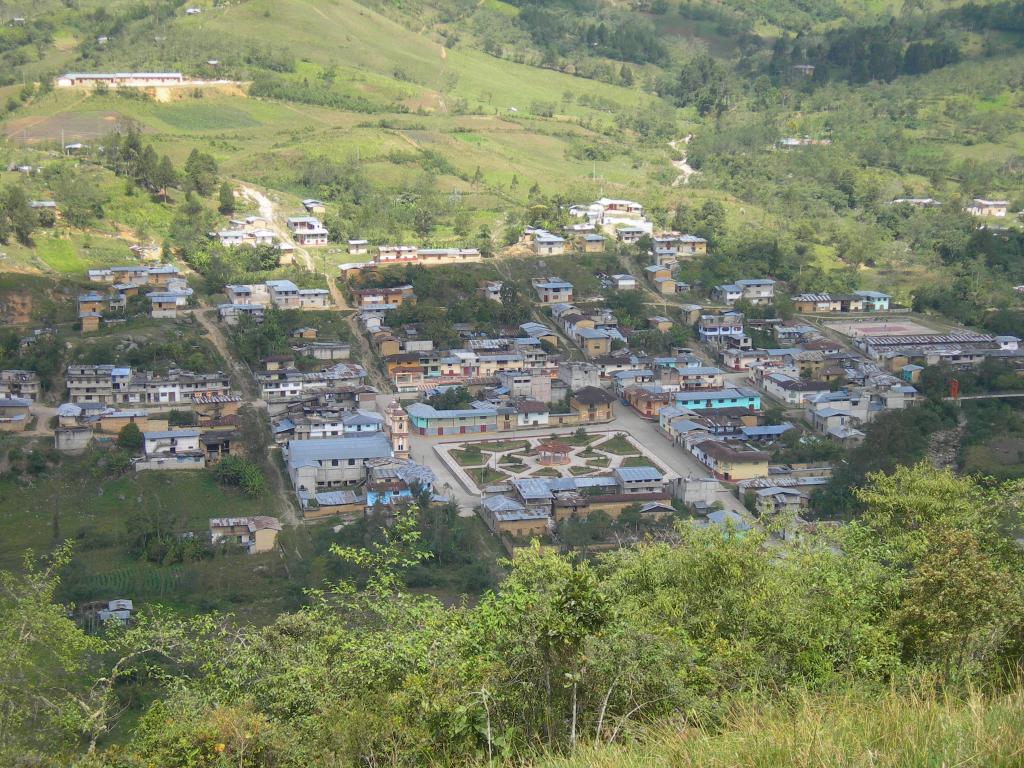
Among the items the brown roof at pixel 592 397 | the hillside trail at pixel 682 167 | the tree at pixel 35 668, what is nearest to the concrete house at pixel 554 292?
the brown roof at pixel 592 397

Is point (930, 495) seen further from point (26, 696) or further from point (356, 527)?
point (356, 527)

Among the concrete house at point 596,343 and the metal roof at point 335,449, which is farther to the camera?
the concrete house at point 596,343

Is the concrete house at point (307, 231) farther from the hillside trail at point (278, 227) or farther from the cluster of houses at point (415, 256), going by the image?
the cluster of houses at point (415, 256)

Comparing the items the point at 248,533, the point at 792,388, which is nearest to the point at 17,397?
the point at 248,533

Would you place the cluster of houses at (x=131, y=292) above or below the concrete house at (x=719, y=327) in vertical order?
above

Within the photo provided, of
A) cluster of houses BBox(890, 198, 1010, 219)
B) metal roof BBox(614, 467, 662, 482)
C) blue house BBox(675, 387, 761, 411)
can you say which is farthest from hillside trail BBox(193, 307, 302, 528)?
cluster of houses BBox(890, 198, 1010, 219)
